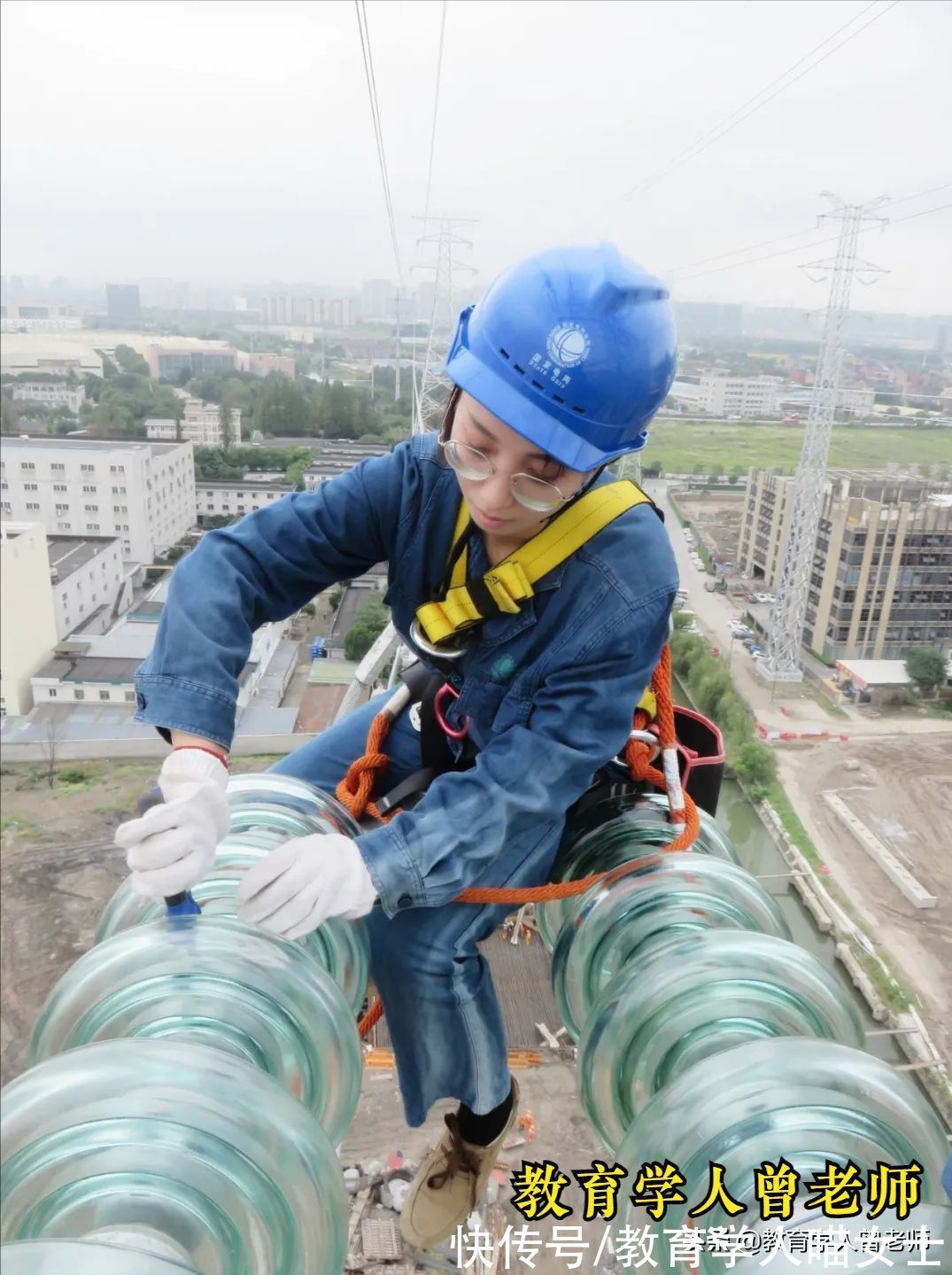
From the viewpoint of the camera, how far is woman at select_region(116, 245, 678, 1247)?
1.87 feet

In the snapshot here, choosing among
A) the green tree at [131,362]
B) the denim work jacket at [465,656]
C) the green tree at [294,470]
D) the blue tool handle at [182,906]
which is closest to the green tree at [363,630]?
the green tree at [294,470]

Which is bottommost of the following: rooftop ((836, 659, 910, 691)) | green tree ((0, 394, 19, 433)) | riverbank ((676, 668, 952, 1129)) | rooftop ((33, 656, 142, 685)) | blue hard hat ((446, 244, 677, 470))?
rooftop ((33, 656, 142, 685))

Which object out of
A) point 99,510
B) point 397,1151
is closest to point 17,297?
point 99,510

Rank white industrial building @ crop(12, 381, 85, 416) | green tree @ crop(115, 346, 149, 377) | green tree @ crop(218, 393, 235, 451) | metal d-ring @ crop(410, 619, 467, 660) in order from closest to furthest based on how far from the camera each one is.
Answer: metal d-ring @ crop(410, 619, 467, 660) → green tree @ crop(218, 393, 235, 451) → white industrial building @ crop(12, 381, 85, 416) → green tree @ crop(115, 346, 149, 377)

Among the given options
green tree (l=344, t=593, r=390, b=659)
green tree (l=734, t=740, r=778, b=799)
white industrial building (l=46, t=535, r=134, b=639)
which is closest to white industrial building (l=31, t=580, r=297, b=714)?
white industrial building (l=46, t=535, r=134, b=639)

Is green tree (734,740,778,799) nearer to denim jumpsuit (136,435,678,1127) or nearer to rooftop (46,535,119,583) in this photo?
denim jumpsuit (136,435,678,1127)

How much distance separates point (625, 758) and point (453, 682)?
16 cm

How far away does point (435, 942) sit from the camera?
0.69 metres

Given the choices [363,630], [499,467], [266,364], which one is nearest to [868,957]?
[499,467]

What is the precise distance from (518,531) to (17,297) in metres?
11.4

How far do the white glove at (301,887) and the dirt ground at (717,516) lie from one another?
68.6 inches

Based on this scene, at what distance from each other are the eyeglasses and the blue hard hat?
0.10ft

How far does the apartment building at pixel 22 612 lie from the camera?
4.86m

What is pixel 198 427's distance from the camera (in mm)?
6004
